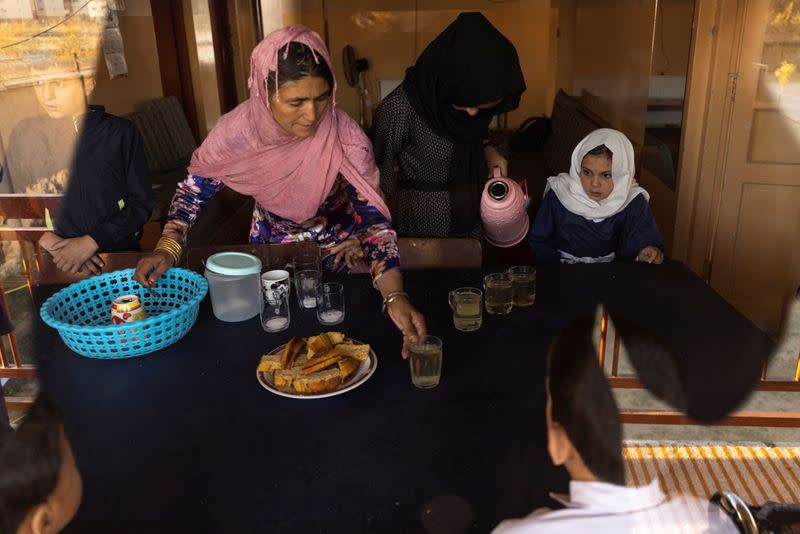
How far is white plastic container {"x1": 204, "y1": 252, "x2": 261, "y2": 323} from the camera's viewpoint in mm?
1334

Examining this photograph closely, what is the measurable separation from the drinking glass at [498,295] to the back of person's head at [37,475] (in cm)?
93

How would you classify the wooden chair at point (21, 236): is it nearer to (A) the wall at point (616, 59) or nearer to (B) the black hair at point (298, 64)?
(B) the black hair at point (298, 64)

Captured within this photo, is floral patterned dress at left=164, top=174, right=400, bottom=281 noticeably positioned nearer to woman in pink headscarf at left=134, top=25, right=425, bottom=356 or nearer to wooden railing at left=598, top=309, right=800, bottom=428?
woman in pink headscarf at left=134, top=25, right=425, bottom=356

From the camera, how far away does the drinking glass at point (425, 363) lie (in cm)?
109

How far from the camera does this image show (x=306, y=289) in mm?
1447

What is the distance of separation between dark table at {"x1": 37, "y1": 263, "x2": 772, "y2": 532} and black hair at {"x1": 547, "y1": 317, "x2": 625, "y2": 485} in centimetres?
6

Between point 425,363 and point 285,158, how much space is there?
69 cm

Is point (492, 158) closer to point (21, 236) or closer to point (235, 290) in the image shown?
point (235, 290)

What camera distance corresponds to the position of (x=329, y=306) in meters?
1.39

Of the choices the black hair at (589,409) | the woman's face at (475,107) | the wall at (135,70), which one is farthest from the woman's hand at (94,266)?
the wall at (135,70)

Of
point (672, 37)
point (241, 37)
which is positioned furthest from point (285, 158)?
point (241, 37)

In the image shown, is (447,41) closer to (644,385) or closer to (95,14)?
(644,385)

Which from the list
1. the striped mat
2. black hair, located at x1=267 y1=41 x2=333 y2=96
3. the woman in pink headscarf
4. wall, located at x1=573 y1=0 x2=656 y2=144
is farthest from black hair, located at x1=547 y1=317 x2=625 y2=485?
wall, located at x1=573 y1=0 x2=656 y2=144

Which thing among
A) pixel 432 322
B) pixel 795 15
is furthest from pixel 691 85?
pixel 432 322
